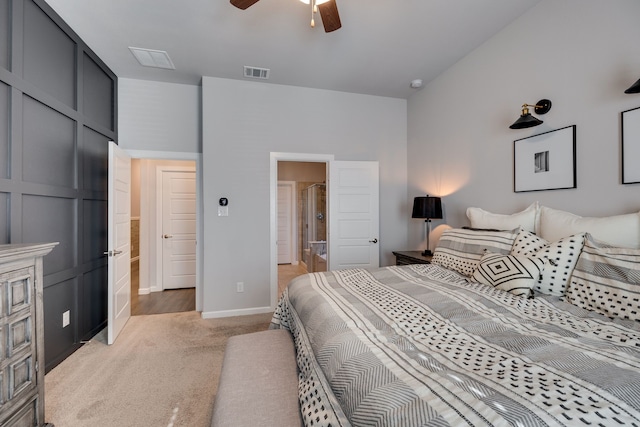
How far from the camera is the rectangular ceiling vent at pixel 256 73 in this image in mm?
3141

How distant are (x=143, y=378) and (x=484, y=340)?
2.37 metres

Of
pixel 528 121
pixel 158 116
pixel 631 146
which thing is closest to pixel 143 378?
pixel 158 116

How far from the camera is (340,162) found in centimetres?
372

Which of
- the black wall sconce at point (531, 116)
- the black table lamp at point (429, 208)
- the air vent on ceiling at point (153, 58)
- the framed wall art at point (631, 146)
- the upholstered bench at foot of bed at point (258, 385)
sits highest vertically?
the air vent on ceiling at point (153, 58)

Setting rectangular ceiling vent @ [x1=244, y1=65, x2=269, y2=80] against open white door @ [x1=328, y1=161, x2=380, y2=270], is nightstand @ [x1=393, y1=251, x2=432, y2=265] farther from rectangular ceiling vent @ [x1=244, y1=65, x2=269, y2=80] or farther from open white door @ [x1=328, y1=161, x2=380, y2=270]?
rectangular ceiling vent @ [x1=244, y1=65, x2=269, y2=80]

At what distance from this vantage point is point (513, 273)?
160 cm

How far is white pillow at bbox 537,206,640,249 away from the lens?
1.46 meters

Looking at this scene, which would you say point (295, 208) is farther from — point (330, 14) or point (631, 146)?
point (631, 146)

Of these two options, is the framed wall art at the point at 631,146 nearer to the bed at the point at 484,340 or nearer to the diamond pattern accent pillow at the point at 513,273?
the bed at the point at 484,340

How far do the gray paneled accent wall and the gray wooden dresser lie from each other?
0.67 m

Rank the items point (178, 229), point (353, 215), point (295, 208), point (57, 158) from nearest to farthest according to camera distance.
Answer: point (57, 158), point (353, 215), point (178, 229), point (295, 208)

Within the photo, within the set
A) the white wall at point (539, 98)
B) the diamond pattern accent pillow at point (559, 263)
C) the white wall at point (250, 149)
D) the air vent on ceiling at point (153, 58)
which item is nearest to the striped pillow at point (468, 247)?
the diamond pattern accent pillow at point (559, 263)

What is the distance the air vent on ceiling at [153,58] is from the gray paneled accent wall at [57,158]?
1.41ft

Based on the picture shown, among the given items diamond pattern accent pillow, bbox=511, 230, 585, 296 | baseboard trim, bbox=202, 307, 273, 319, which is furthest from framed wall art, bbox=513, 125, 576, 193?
baseboard trim, bbox=202, 307, 273, 319
